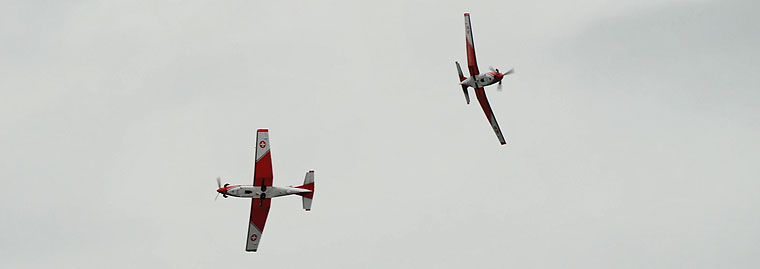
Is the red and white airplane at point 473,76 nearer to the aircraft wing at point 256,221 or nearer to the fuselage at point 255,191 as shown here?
the fuselage at point 255,191

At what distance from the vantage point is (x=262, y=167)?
107812mm

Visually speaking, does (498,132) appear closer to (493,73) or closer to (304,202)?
(493,73)

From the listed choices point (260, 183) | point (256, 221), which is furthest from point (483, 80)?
point (256, 221)

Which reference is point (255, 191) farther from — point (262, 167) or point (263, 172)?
point (262, 167)

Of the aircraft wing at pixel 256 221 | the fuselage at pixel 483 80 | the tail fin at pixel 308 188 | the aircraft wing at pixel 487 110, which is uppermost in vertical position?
the fuselage at pixel 483 80

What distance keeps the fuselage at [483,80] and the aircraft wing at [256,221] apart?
2633 centimetres

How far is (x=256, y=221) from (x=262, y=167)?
830 centimetres

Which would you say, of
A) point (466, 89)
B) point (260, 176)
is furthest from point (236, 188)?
point (466, 89)

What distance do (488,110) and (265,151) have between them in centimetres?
2997

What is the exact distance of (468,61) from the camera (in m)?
117

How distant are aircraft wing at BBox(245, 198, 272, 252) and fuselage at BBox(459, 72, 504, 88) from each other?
26328 millimetres

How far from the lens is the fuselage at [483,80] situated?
379 ft

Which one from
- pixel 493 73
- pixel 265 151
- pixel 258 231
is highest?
pixel 493 73

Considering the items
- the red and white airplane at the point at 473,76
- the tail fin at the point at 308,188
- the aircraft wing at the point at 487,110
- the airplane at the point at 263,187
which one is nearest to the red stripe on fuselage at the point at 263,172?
the airplane at the point at 263,187
